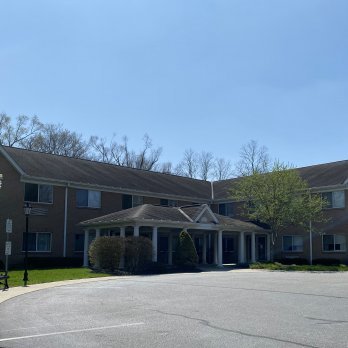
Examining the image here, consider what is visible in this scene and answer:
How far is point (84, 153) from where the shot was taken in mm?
65625

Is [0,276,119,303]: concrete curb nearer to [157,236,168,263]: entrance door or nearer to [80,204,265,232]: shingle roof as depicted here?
[80,204,265,232]: shingle roof

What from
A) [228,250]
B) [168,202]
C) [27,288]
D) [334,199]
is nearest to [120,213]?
[168,202]

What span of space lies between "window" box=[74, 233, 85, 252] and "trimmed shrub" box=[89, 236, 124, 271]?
7.28m

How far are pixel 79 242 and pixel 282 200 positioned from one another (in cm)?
1466

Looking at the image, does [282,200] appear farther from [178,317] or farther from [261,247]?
[178,317]

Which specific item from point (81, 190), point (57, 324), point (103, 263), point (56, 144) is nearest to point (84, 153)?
point (56, 144)

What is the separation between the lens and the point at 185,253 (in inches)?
1230

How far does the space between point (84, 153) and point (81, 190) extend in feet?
98.3

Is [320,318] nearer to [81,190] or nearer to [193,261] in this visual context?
[193,261]

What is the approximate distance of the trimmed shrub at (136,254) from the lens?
28.3 m

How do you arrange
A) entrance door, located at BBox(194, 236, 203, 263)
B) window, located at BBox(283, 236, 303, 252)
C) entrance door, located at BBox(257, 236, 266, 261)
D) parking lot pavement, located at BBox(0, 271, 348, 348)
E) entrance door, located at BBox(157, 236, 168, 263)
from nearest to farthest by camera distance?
parking lot pavement, located at BBox(0, 271, 348, 348)
entrance door, located at BBox(157, 236, 168, 263)
entrance door, located at BBox(194, 236, 203, 263)
window, located at BBox(283, 236, 303, 252)
entrance door, located at BBox(257, 236, 266, 261)

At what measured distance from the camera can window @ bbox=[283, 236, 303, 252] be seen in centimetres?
3988

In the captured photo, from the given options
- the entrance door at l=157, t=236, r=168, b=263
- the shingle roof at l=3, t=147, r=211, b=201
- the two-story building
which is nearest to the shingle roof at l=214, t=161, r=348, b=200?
the two-story building

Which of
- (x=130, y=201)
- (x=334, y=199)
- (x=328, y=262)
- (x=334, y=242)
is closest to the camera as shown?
(x=328, y=262)
